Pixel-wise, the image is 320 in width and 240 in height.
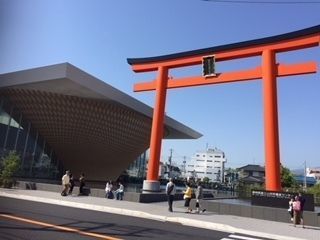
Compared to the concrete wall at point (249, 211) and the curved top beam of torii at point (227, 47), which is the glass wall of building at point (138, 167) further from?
the concrete wall at point (249, 211)

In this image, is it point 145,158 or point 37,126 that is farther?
point 145,158

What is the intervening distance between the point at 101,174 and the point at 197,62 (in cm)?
2791

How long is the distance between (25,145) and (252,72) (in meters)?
23.7

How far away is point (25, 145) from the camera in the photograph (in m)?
36.9

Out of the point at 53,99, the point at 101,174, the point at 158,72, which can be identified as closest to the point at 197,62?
the point at 158,72

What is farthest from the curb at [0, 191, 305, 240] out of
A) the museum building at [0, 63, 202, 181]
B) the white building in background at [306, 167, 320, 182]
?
the white building in background at [306, 167, 320, 182]

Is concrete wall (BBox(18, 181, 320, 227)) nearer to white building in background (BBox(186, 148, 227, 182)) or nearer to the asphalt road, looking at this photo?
the asphalt road

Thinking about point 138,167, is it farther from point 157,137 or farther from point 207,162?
point 207,162

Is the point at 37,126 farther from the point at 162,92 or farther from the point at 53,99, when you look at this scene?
the point at 162,92

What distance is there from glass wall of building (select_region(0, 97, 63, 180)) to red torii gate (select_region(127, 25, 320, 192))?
546 inches

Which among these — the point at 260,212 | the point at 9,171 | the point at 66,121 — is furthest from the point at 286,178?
the point at 9,171

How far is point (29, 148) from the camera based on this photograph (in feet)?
123

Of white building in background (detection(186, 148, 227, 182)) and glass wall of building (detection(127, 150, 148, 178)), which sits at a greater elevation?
white building in background (detection(186, 148, 227, 182))

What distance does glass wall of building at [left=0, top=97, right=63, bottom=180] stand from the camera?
34.9 m
